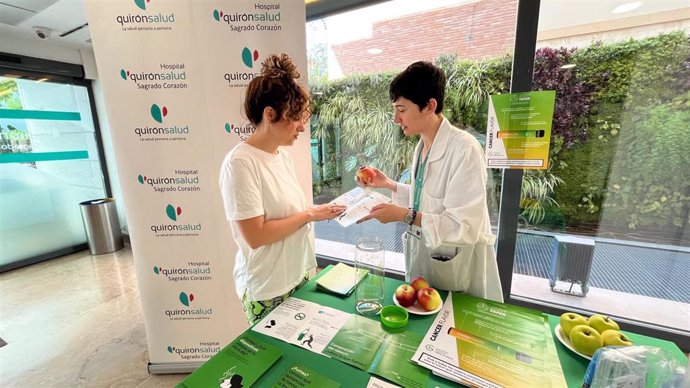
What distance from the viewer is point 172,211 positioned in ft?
5.99

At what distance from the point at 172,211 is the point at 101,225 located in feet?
10.9

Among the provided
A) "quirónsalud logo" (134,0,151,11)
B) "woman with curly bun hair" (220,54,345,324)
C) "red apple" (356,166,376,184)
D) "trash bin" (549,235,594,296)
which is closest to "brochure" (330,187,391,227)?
"woman with curly bun hair" (220,54,345,324)

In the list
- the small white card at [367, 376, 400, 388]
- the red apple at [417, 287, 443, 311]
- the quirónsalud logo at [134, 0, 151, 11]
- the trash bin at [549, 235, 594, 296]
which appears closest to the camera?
the small white card at [367, 376, 400, 388]

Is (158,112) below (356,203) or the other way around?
the other way around

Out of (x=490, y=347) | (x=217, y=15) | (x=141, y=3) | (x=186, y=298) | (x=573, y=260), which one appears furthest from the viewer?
(x=573, y=260)

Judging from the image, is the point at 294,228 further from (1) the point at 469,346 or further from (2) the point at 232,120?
(2) the point at 232,120

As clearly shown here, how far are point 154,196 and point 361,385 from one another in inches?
63.9

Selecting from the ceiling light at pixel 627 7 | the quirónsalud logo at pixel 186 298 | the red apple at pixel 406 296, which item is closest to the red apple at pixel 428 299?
the red apple at pixel 406 296

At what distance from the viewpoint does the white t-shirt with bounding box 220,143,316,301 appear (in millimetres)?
1124

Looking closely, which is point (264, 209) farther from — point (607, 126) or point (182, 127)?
point (607, 126)

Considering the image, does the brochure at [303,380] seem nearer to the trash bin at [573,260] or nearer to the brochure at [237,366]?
the brochure at [237,366]

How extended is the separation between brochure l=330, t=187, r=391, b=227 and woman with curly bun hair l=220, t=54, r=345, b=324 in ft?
0.18

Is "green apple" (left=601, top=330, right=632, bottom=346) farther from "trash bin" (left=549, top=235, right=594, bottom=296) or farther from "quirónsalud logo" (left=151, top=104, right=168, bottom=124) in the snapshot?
"quirónsalud logo" (left=151, top=104, right=168, bottom=124)

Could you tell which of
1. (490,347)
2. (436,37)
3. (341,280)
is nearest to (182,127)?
(341,280)
